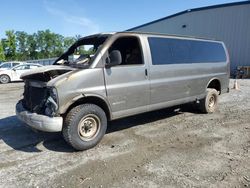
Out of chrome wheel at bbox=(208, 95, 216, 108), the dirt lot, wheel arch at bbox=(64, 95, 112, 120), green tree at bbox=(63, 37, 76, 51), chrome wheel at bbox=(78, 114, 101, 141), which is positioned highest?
green tree at bbox=(63, 37, 76, 51)

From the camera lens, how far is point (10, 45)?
6269cm

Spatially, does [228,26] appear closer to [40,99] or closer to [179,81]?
[179,81]

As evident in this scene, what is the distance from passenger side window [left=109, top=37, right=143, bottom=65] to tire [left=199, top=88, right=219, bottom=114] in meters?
2.97

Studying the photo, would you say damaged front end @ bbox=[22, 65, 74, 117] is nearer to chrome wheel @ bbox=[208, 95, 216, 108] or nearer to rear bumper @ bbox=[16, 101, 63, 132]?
rear bumper @ bbox=[16, 101, 63, 132]

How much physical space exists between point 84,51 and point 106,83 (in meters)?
1.26

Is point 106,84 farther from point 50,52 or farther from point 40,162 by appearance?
point 50,52

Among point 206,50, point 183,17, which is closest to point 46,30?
point 183,17

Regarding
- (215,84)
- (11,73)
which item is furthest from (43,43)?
(215,84)

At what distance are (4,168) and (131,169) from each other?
82.4 inches

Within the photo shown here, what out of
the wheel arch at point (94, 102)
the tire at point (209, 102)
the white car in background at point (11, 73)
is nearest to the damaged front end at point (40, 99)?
the wheel arch at point (94, 102)

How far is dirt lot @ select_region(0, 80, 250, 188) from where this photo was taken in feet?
12.6

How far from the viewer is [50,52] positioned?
103 meters

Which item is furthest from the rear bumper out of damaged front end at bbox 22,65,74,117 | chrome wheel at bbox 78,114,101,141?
chrome wheel at bbox 78,114,101,141

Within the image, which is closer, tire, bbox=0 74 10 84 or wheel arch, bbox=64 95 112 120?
wheel arch, bbox=64 95 112 120
